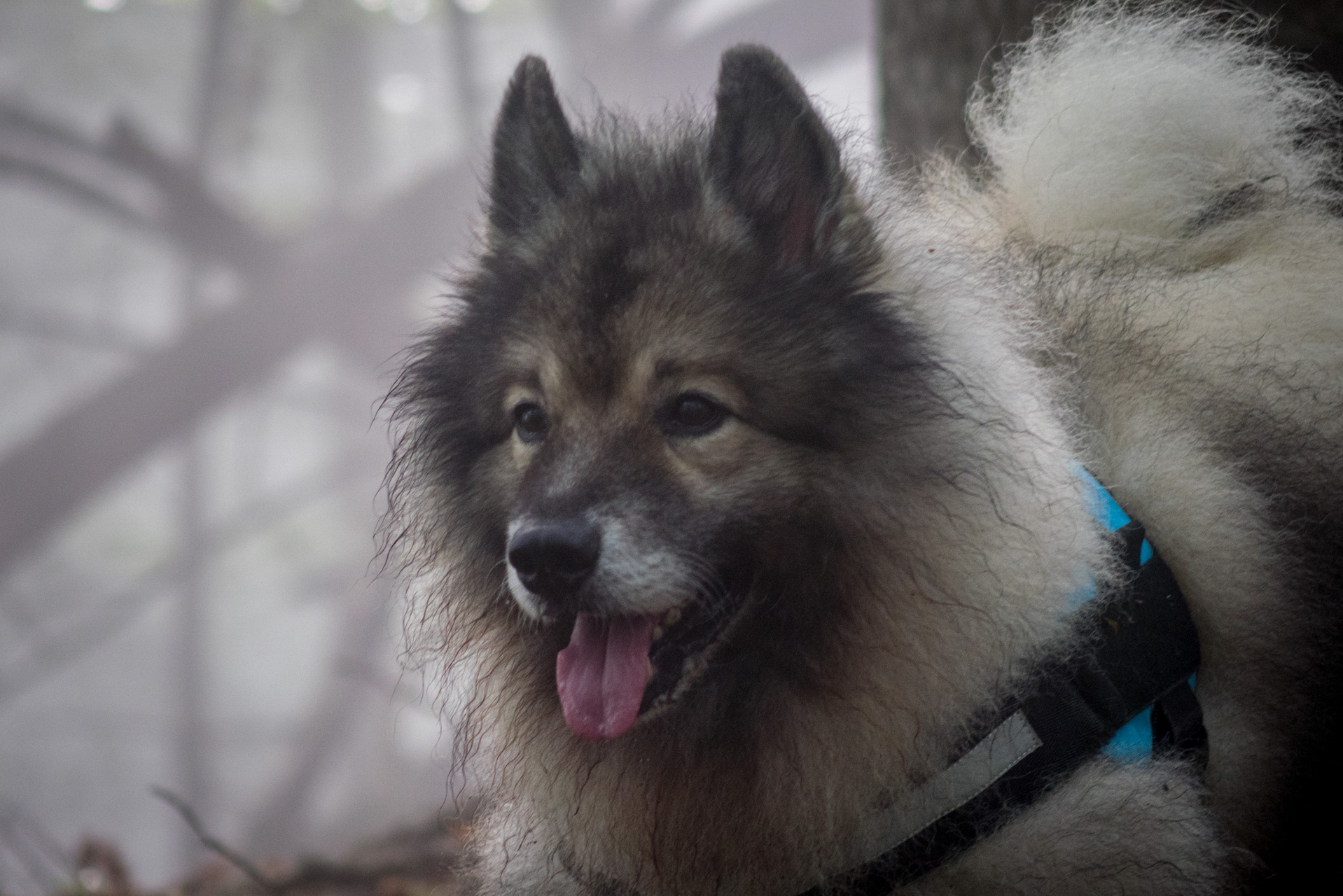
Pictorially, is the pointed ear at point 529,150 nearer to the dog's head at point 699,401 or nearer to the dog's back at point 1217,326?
the dog's head at point 699,401

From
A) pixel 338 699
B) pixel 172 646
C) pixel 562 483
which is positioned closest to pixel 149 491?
pixel 172 646

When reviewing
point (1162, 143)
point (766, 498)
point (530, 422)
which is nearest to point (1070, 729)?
point (766, 498)

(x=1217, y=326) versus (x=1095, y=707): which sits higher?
(x=1217, y=326)

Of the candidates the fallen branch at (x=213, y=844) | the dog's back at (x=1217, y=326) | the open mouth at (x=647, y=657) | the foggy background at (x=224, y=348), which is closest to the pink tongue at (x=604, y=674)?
the open mouth at (x=647, y=657)

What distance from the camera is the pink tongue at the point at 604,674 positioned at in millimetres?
2049

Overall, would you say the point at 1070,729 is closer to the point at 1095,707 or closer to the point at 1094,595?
the point at 1095,707

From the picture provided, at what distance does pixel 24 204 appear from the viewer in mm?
9156

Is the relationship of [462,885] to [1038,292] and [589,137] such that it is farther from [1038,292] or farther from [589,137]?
[1038,292]

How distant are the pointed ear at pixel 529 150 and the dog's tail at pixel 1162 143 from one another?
1.24m

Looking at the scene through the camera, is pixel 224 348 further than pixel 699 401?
Yes

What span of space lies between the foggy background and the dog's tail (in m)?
5.10

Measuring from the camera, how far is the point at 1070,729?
6.63ft

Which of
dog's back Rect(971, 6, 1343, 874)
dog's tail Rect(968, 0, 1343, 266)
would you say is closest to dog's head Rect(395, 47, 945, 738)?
dog's back Rect(971, 6, 1343, 874)

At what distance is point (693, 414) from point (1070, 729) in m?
0.95
